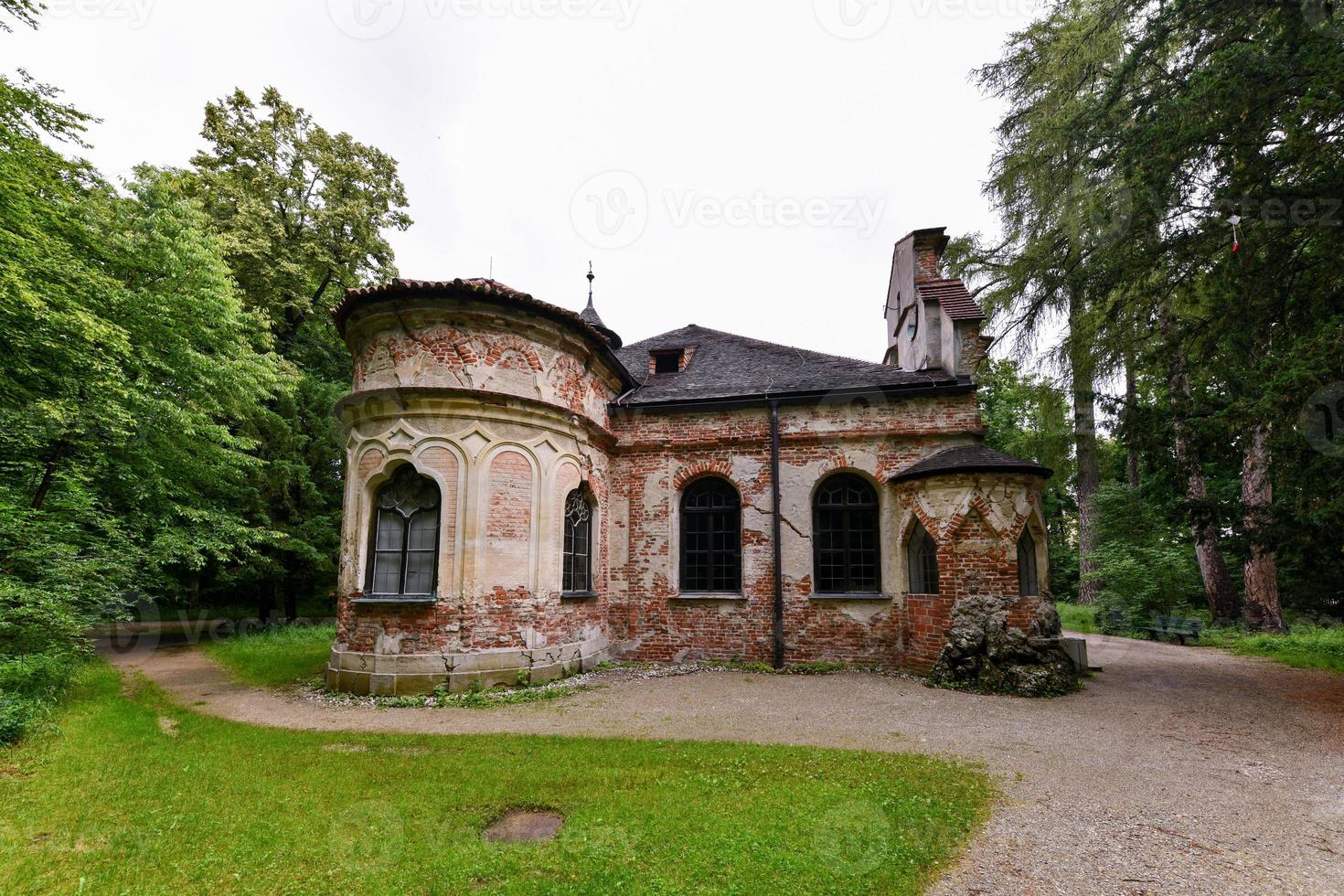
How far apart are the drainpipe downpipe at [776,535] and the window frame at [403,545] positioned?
19.8ft

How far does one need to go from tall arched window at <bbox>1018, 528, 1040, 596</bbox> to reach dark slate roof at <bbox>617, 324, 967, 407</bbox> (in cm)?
301

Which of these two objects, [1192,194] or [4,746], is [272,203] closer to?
[4,746]

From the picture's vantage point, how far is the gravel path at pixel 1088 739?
3951mm

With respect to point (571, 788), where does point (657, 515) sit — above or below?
above

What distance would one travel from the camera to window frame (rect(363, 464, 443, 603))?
9.54 metres

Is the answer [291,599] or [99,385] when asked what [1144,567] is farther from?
[291,599]

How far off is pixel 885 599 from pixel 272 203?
20.3m

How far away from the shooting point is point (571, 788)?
5.23 meters

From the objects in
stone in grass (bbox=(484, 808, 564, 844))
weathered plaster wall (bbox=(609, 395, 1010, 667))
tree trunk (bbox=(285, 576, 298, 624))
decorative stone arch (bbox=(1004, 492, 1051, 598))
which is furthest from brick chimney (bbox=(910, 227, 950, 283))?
tree trunk (bbox=(285, 576, 298, 624))

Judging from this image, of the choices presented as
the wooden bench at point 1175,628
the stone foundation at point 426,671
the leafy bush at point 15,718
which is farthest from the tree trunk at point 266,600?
the wooden bench at point 1175,628

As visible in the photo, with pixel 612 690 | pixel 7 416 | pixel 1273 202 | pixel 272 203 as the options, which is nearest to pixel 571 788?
pixel 612 690

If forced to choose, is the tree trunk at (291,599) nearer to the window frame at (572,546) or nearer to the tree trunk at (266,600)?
the tree trunk at (266,600)

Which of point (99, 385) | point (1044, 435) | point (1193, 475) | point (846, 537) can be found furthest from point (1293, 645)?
point (99, 385)

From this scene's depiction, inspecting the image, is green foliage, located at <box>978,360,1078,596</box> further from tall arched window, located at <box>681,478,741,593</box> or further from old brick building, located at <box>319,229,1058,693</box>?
tall arched window, located at <box>681,478,741,593</box>
